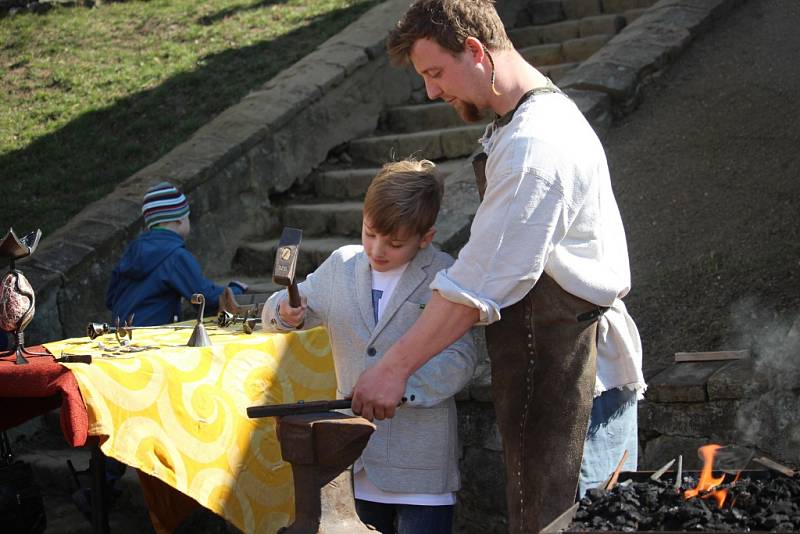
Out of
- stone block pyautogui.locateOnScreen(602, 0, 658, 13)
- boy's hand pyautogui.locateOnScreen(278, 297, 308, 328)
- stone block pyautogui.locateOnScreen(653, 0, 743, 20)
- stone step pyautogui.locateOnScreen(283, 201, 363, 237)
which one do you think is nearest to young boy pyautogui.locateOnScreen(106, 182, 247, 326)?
stone step pyautogui.locateOnScreen(283, 201, 363, 237)

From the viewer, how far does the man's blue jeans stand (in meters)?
2.62

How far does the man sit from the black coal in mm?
208

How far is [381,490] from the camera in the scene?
311 centimetres

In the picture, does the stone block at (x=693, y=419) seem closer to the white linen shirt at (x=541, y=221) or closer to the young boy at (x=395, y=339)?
the young boy at (x=395, y=339)

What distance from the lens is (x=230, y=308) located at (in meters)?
A: 4.72

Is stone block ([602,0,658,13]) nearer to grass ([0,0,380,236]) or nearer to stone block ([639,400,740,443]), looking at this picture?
grass ([0,0,380,236])

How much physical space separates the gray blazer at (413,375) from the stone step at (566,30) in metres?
5.39

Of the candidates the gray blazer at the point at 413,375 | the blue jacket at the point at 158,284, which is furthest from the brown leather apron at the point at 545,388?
the blue jacket at the point at 158,284

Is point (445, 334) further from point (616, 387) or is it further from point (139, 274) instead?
point (139, 274)

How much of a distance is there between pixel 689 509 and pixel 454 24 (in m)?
1.25

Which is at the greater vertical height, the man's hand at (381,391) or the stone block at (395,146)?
the man's hand at (381,391)

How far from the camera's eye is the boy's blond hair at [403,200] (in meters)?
3.07

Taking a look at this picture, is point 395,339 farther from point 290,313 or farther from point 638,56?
point 638,56

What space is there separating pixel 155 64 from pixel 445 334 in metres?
7.65
